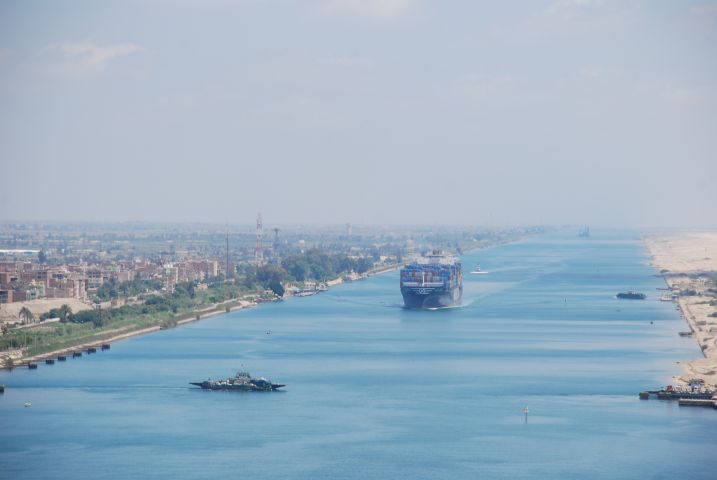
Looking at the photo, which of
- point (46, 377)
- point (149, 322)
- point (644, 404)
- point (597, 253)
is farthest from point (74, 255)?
point (644, 404)

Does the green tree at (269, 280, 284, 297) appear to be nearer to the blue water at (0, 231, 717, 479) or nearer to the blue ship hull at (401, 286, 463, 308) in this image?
the blue ship hull at (401, 286, 463, 308)

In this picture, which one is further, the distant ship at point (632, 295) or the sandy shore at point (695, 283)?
the distant ship at point (632, 295)

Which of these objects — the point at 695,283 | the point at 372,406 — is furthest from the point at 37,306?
the point at 695,283

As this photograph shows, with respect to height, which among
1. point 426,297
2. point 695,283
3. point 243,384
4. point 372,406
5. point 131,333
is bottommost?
point 372,406

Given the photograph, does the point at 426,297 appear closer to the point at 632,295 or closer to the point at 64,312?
the point at 632,295

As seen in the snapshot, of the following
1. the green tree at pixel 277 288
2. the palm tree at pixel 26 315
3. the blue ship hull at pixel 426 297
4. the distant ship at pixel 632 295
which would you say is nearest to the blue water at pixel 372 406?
the palm tree at pixel 26 315

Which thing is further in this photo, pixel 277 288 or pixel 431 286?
pixel 277 288

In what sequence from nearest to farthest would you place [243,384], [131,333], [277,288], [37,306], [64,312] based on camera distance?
[243,384], [131,333], [64,312], [37,306], [277,288]

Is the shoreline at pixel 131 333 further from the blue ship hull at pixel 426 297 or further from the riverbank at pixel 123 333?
the blue ship hull at pixel 426 297
